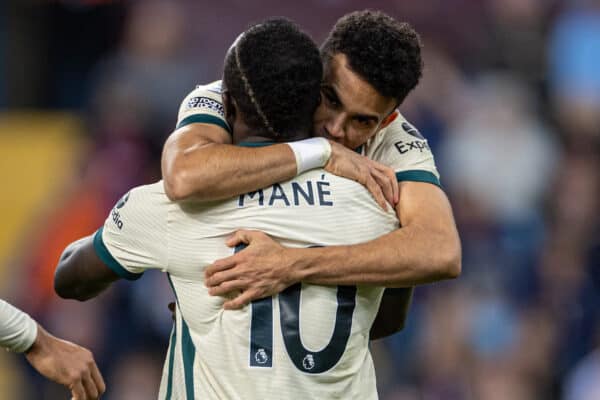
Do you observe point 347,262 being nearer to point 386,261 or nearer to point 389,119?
point 386,261

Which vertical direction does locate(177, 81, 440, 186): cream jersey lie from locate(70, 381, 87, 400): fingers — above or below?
above

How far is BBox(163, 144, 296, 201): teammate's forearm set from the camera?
11.1 ft

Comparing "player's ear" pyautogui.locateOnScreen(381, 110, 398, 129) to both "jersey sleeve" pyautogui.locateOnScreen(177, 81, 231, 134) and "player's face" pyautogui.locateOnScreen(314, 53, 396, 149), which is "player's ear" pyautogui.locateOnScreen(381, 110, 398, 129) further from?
"jersey sleeve" pyautogui.locateOnScreen(177, 81, 231, 134)

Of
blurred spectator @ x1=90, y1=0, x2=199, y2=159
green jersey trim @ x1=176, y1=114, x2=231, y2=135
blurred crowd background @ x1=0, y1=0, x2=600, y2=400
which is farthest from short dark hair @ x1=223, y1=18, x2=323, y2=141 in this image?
blurred spectator @ x1=90, y1=0, x2=199, y2=159

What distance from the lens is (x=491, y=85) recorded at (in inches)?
352

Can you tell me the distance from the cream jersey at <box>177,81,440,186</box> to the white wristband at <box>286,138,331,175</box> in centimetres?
27

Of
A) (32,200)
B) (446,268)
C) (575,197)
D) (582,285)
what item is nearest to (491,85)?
(575,197)

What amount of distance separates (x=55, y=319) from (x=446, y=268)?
4.79m

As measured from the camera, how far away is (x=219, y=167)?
3.38 meters

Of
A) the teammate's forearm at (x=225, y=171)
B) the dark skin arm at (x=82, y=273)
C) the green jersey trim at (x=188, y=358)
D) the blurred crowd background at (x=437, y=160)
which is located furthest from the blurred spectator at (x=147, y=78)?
the teammate's forearm at (x=225, y=171)

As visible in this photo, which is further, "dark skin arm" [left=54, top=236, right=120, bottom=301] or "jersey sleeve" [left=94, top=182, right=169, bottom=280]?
"dark skin arm" [left=54, top=236, right=120, bottom=301]

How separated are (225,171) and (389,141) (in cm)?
76

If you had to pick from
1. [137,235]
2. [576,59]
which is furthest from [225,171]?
[576,59]

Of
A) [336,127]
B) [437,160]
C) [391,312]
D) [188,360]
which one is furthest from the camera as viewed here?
[437,160]
